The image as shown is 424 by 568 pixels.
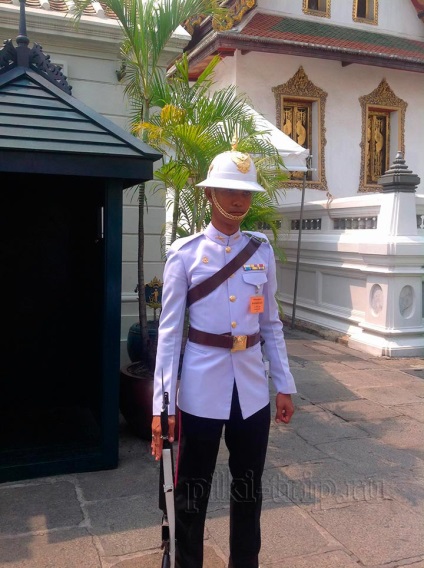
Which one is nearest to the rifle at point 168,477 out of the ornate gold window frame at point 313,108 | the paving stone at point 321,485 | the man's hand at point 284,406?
the man's hand at point 284,406

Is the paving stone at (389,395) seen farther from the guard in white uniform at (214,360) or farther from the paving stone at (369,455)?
the guard in white uniform at (214,360)

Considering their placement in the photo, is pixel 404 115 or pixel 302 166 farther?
pixel 404 115

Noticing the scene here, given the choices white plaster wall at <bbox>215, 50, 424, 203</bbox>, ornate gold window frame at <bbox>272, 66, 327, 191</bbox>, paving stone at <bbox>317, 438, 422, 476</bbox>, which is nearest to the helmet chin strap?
paving stone at <bbox>317, 438, 422, 476</bbox>

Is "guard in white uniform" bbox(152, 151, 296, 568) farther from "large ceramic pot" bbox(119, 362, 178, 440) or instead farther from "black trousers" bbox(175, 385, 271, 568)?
"large ceramic pot" bbox(119, 362, 178, 440)

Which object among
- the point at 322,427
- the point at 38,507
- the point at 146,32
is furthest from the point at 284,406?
the point at 146,32

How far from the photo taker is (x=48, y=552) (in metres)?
3.15

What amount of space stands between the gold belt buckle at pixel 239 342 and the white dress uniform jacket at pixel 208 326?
2 cm

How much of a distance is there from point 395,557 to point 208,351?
156 cm

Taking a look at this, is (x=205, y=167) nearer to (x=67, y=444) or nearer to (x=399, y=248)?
(x=67, y=444)

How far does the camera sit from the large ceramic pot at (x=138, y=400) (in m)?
4.56

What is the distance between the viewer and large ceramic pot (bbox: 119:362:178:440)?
456 cm

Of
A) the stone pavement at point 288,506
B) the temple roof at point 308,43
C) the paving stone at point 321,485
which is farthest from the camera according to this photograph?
the temple roof at point 308,43

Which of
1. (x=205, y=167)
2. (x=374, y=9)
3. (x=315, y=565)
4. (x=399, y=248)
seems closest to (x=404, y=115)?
(x=374, y=9)

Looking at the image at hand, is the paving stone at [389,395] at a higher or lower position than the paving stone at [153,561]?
higher
